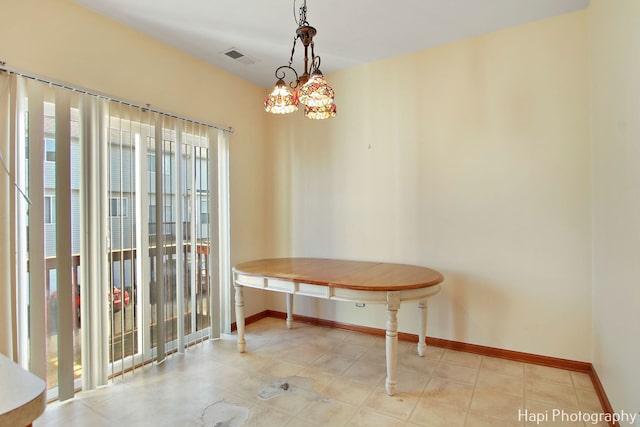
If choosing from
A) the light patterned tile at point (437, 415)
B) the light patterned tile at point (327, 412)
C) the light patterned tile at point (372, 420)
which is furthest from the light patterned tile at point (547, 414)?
the light patterned tile at point (327, 412)

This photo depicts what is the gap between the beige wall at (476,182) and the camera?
95.0 inches

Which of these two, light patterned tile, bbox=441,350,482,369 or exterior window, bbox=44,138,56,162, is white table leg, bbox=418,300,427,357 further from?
exterior window, bbox=44,138,56,162

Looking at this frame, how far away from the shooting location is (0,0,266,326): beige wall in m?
2.04

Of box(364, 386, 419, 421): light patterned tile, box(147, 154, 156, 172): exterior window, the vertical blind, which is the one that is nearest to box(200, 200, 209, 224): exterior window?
the vertical blind

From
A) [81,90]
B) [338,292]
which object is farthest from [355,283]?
[81,90]

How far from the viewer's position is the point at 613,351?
6.06 feet

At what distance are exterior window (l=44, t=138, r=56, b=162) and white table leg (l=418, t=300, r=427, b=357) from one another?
2923 mm

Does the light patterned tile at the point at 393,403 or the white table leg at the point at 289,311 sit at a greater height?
the white table leg at the point at 289,311

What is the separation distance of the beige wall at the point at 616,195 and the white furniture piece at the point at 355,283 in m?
0.99

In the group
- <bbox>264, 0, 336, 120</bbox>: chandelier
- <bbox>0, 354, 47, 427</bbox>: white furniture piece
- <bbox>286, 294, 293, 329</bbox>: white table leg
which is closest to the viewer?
<bbox>0, 354, 47, 427</bbox>: white furniture piece

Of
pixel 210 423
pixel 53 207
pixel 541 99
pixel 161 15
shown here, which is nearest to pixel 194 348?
pixel 210 423

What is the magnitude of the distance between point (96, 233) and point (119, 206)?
246 millimetres

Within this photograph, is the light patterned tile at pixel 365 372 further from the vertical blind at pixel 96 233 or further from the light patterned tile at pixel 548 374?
the vertical blind at pixel 96 233

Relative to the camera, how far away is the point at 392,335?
2.17 meters
